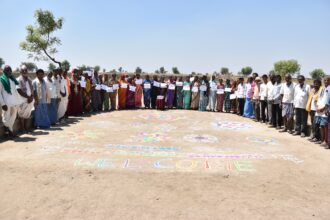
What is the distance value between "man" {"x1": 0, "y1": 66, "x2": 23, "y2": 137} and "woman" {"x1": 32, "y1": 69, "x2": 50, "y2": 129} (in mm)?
1080

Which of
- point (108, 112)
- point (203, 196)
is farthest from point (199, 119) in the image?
point (203, 196)

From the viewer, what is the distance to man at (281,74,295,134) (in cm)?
1006

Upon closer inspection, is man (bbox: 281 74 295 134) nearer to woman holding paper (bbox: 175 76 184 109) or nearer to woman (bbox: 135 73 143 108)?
woman holding paper (bbox: 175 76 184 109)

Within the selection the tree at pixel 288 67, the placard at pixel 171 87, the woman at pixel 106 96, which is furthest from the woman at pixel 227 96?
the tree at pixel 288 67

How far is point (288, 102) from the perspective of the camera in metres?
10.1

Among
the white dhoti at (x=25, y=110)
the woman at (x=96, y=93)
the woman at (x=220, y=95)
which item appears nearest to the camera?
the white dhoti at (x=25, y=110)

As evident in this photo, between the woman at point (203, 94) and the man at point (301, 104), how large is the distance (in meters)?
5.44

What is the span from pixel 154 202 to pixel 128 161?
82.9 inches

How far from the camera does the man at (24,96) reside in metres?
8.81

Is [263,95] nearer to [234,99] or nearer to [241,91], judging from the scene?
[241,91]

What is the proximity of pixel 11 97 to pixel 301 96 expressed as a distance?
8.34 meters

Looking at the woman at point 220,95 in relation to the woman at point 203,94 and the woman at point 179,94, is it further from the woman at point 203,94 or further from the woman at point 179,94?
the woman at point 179,94

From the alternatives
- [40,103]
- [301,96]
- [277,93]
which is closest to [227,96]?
[277,93]

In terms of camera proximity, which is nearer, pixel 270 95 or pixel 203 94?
pixel 270 95
